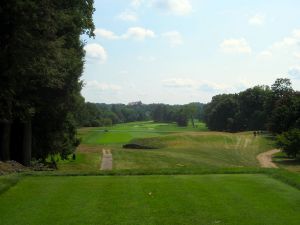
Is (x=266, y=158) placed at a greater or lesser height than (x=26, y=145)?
lesser

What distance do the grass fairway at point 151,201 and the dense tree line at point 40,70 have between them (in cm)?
800

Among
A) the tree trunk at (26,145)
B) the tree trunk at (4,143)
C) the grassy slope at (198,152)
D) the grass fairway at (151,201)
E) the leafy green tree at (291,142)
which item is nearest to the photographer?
the grass fairway at (151,201)

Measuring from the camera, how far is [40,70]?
2067cm

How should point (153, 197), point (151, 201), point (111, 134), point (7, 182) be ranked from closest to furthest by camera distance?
point (151, 201), point (153, 197), point (7, 182), point (111, 134)

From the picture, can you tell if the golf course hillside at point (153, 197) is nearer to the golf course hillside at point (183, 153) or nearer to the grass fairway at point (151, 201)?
the grass fairway at point (151, 201)

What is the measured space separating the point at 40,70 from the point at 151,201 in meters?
12.4

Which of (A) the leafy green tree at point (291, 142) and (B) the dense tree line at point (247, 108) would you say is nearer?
(A) the leafy green tree at point (291, 142)

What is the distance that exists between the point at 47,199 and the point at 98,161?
3662 cm

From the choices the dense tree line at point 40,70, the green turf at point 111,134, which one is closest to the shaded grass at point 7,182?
the dense tree line at point 40,70

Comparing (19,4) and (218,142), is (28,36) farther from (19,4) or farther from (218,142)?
(218,142)

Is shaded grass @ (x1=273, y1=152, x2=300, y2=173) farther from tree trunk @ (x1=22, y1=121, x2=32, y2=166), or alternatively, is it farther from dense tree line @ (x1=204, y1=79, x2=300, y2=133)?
dense tree line @ (x1=204, y1=79, x2=300, y2=133)

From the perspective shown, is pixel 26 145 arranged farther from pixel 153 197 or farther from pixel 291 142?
pixel 291 142

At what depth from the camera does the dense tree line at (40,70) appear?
63.6 ft

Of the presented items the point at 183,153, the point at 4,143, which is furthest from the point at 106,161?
the point at 4,143
